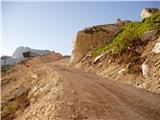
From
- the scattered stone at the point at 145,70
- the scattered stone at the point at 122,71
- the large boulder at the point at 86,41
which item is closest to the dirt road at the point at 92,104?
the scattered stone at the point at 145,70

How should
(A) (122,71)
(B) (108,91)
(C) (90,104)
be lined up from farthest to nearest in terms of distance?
(A) (122,71), (B) (108,91), (C) (90,104)

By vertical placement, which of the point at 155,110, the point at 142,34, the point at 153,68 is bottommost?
the point at 155,110

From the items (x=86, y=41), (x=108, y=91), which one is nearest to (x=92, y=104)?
(x=108, y=91)

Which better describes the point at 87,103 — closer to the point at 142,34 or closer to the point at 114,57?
the point at 114,57

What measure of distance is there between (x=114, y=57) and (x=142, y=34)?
319cm

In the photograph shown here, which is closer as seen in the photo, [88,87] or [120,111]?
[120,111]

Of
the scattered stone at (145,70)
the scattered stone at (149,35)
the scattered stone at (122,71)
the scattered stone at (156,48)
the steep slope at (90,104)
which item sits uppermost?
the scattered stone at (149,35)

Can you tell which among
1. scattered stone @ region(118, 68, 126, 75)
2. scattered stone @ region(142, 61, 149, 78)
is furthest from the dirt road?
scattered stone @ region(118, 68, 126, 75)

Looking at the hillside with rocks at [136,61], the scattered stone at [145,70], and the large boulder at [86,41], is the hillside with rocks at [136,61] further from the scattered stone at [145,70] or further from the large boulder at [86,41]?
the large boulder at [86,41]

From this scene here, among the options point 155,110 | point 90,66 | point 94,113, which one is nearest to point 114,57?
point 90,66

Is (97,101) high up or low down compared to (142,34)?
down

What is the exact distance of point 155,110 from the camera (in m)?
13.3

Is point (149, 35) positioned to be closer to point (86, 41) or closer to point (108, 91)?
point (108, 91)

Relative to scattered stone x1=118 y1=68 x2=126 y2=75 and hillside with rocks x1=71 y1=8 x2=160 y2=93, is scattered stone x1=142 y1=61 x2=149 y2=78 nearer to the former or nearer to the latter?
hillside with rocks x1=71 y1=8 x2=160 y2=93
